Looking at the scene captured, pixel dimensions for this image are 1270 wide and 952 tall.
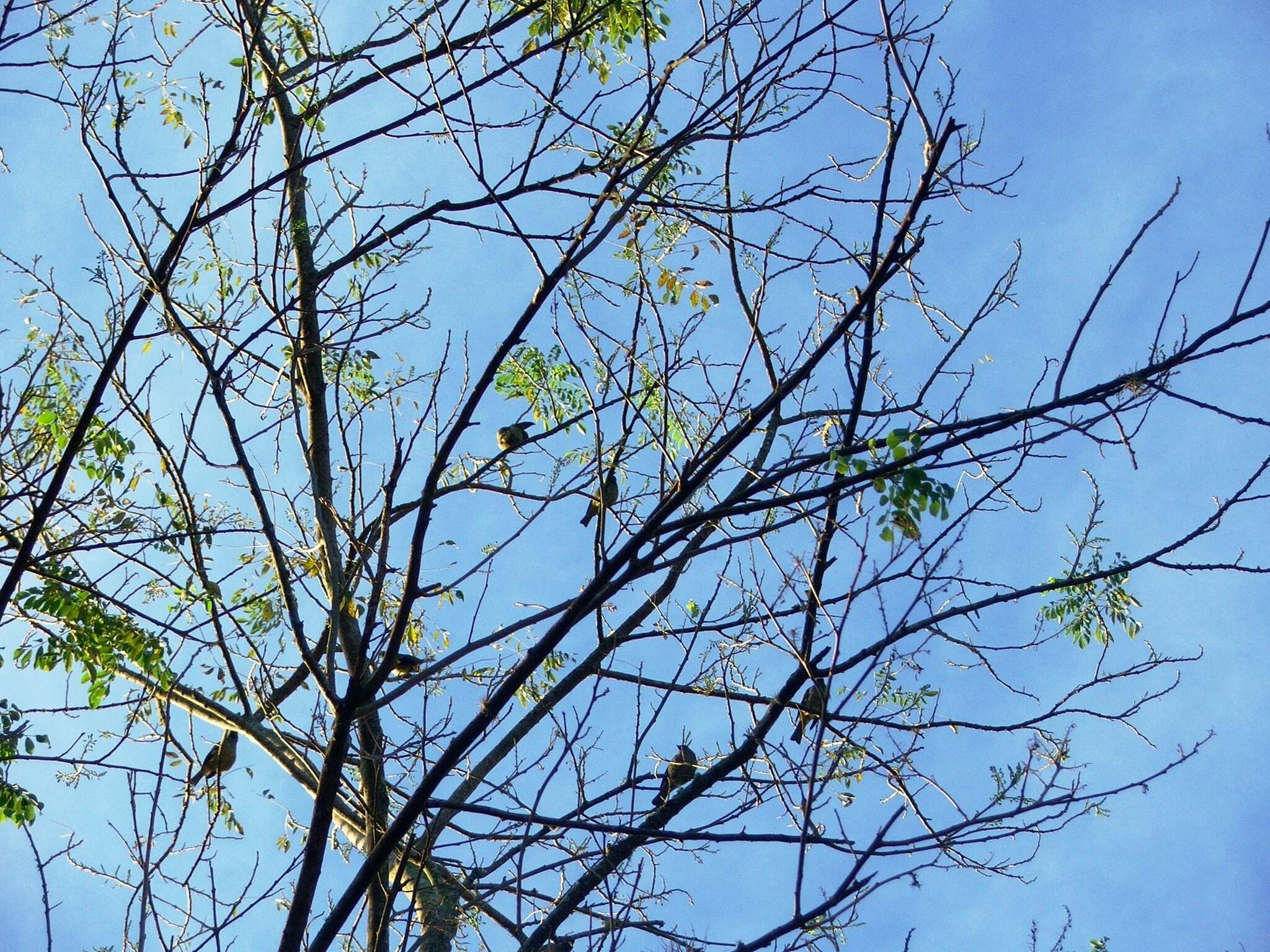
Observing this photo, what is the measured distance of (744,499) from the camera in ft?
11.4

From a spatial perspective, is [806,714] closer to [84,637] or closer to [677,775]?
[677,775]

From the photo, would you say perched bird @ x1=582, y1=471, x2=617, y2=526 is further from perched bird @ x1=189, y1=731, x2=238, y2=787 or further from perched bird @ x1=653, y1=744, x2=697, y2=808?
perched bird @ x1=189, y1=731, x2=238, y2=787

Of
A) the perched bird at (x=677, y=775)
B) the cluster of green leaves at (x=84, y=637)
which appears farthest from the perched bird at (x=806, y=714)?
the cluster of green leaves at (x=84, y=637)

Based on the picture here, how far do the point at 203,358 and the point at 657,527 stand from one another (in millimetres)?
1824

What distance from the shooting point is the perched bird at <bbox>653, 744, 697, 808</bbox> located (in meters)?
4.62

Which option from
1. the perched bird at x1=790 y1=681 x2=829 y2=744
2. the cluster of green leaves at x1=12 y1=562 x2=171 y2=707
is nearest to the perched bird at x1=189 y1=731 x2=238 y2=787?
the cluster of green leaves at x1=12 y1=562 x2=171 y2=707

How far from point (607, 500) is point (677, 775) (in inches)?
69.3

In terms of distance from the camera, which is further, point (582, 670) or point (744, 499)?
point (582, 670)

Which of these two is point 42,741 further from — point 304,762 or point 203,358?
point 203,358

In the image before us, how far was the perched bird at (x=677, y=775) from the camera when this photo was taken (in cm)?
462

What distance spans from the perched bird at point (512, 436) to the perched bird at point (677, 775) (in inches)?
62.2

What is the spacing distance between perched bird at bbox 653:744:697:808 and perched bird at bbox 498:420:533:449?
62.2 inches

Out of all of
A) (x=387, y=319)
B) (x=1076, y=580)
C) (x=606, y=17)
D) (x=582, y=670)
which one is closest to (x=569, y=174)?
(x=606, y=17)

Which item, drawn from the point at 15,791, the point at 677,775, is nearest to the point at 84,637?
the point at 15,791
